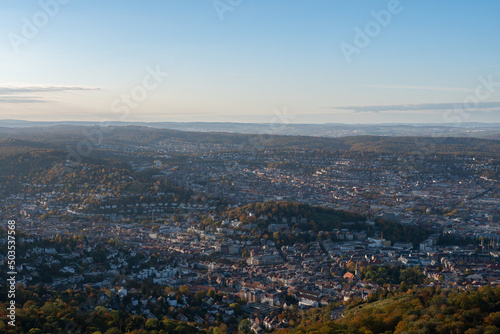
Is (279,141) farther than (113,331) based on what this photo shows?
Yes

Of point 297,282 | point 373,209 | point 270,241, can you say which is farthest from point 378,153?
point 297,282

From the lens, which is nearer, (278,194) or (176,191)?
(176,191)

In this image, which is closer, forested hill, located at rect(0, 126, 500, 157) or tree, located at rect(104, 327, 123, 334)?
tree, located at rect(104, 327, 123, 334)

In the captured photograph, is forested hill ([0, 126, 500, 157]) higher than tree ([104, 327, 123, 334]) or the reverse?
higher

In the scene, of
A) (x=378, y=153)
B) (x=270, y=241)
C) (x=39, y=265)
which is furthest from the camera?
(x=378, y=153)

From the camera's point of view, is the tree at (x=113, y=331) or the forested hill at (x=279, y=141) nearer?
the tree at (x=113, y=331)

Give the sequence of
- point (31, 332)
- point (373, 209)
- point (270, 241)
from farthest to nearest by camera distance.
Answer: point (373, 209) → point (270, 241) → point (31, 332)

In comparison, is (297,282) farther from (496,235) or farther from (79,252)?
(496,235)

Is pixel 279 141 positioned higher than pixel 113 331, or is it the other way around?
pixel 279 141
